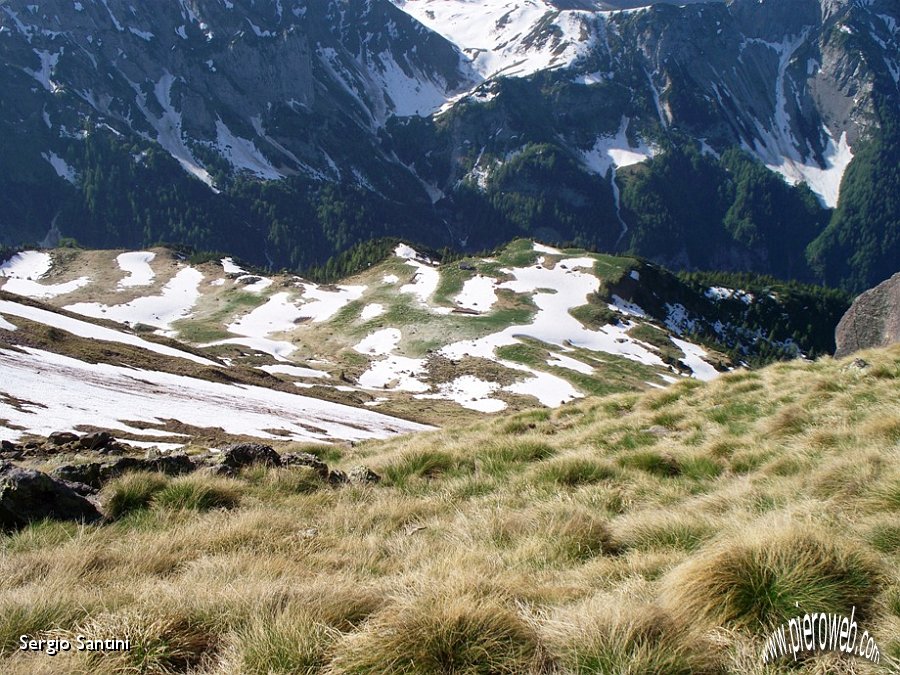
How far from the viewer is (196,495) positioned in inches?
268

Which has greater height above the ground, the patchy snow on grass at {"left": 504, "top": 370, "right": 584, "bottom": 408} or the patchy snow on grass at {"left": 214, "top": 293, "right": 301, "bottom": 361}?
the patchy snow on grass at {"left": 214, "top": 293, "right": 301, "bottom": 361}

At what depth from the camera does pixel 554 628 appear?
3.30 metres

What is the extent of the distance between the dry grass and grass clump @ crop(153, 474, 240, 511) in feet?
0.11

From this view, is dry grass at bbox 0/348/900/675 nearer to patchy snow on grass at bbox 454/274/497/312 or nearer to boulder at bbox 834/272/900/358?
boulder at bbox 834/272/900/358

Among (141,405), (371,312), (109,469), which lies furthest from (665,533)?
(371,312)

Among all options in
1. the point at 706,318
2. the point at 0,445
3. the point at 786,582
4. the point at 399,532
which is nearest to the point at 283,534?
the point at 399,532

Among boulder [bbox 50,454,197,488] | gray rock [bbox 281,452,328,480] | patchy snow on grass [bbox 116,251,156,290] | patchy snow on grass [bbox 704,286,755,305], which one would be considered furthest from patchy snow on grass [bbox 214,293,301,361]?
patchy snow on grass [bbox 704,286,755,305]

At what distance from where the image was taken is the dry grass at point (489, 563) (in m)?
3.14

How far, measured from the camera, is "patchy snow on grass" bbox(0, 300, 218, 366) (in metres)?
37.6

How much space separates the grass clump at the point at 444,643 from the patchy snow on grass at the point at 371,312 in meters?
78.4

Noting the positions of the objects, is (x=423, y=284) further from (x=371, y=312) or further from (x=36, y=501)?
(x=36, y=501)

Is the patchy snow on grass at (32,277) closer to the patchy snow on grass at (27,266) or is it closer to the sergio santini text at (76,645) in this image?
the patchy snow on grass at (27,266)

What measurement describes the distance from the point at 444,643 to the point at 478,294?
8743 cm

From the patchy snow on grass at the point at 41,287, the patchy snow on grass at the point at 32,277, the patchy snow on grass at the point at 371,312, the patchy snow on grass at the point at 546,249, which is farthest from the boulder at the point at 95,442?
the patchy snow on grass at the point at 546,249
